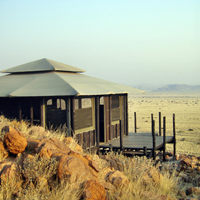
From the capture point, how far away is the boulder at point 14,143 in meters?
6.05

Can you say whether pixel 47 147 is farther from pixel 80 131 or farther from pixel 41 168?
pixel 80 131

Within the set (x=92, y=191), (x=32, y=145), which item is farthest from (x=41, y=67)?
(x=92, y=191)

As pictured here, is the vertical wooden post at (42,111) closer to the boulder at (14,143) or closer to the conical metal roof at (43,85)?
the conical metal roof at (43,85)

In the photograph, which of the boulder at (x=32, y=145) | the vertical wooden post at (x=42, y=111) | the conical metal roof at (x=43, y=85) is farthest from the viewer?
the vertical wooden post at (x=42, y=111)

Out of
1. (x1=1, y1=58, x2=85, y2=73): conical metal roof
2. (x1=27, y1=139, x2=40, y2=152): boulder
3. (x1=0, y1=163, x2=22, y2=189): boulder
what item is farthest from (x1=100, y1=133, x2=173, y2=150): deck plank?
(x1=0, y1=163, x2=22, y2=189): boulder

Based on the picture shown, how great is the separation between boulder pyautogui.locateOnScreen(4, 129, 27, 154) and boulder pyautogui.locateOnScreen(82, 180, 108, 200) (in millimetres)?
1794

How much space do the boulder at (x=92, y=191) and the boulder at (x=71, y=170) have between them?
21 cm

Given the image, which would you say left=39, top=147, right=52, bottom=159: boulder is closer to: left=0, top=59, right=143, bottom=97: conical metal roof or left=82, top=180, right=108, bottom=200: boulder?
left=82, top=180, right=108, bottom=200: boulder

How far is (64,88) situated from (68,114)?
3.11 ft

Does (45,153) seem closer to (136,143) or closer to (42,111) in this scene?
(42,111)

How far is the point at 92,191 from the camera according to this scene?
4992mm

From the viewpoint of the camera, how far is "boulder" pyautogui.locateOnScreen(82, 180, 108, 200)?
16.0 feet

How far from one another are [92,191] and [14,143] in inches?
83.9

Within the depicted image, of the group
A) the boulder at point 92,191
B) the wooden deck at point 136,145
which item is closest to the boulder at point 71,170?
the boulder at point 92,191
